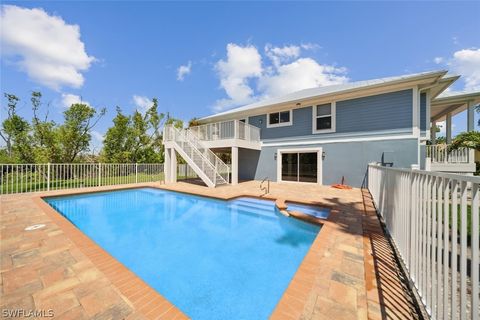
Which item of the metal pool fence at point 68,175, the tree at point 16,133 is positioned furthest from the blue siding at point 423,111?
the tree at point 16,133

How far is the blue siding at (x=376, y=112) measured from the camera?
30.3 feet

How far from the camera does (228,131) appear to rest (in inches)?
484

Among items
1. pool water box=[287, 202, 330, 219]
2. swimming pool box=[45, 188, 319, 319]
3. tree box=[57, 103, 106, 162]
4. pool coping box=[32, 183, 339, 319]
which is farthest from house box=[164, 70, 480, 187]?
tree box=[57, 103, 106, 162]

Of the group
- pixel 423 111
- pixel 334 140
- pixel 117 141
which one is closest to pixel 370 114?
pixel 334 140

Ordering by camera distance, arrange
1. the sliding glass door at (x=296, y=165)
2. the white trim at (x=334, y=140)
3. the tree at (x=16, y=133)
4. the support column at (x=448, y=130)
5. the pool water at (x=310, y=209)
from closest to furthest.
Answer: the pool water at (x=310, y=209), the white trim at (x=334, y=140), the support column at (x=448, y=130), the sliding glass door at (x=296, y=165), the tree at (x=16, y=133)

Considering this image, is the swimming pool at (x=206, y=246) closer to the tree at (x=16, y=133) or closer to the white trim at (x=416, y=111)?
the white trim at (x=416, y=111)

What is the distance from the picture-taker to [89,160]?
19.7m

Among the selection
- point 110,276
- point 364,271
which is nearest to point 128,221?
point 110,276

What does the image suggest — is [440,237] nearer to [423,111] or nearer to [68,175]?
[423,111]

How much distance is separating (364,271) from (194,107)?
29.2 meters

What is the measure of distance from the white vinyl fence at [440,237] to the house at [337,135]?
8.04 m

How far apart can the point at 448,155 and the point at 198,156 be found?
14386 millimetres

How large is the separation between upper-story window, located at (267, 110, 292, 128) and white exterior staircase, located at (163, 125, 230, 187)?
447 cm

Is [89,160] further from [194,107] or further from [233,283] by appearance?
[233,283]
